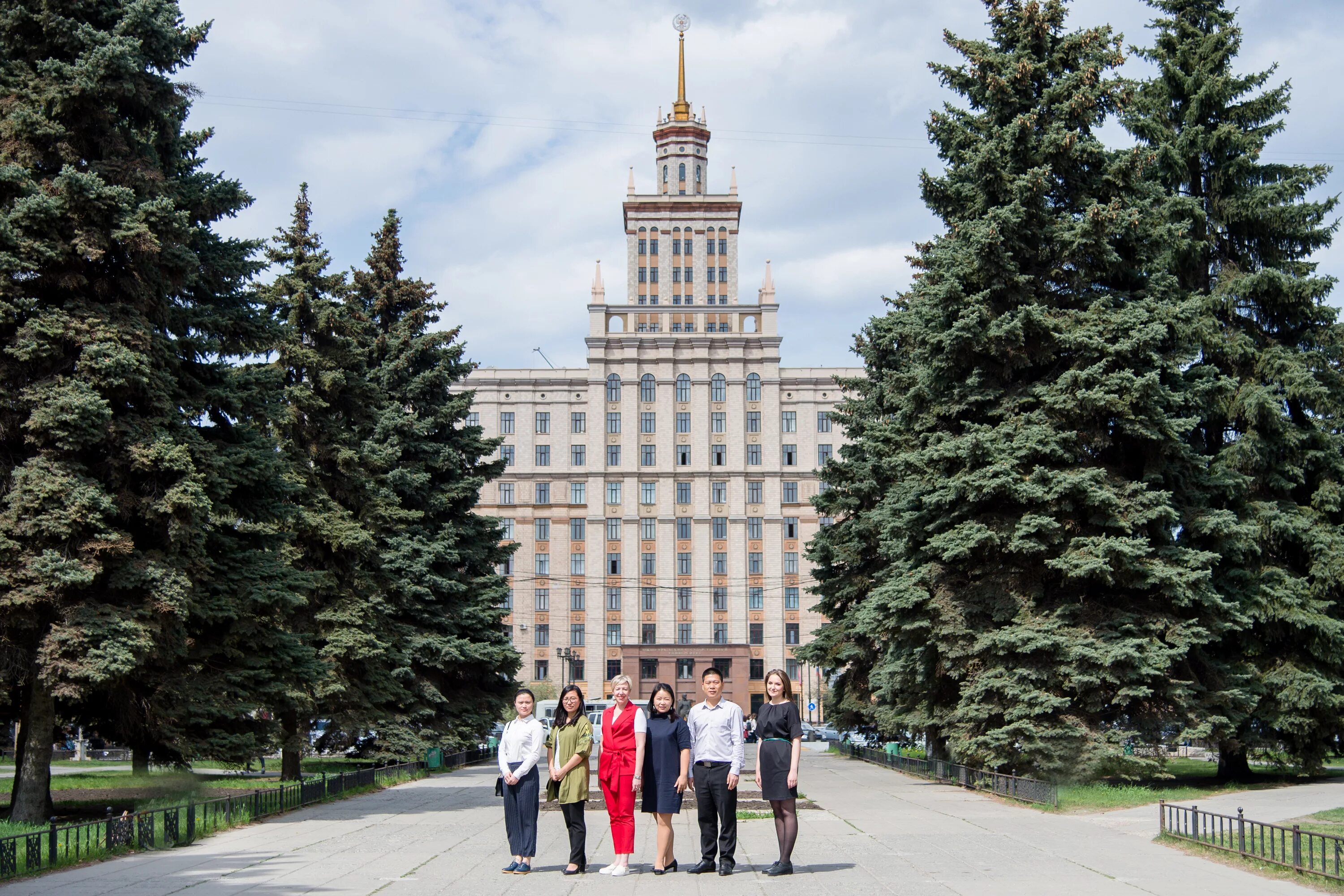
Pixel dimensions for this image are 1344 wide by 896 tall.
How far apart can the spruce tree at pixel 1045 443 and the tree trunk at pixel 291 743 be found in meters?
10.8

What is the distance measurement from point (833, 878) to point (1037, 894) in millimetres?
1777

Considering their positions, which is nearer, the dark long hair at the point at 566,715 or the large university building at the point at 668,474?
the dark long hair at the point at 566,715

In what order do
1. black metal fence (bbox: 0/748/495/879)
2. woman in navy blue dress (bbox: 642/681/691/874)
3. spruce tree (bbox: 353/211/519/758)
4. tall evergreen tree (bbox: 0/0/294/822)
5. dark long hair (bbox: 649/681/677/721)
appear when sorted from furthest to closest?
spruce tree (bbox: 353/211/519/758) < tall evergreen tree (bbox: 0/0/294/822) < black metal fence (bbox: 0/748/495/879) < dark long hair (bbox: 649/681/677/721) < woman in navy blue dress (bbox: 642/681/691/874)

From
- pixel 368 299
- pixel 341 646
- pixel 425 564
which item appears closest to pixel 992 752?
pixel 341 646

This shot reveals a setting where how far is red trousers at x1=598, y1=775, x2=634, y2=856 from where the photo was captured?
35.4 ft

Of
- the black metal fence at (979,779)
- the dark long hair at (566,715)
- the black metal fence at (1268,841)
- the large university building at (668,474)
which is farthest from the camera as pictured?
the large university building at (668,474)

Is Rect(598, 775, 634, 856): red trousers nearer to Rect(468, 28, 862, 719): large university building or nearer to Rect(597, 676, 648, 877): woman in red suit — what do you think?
Rect(597, 676, 648, 877): woman in red suit

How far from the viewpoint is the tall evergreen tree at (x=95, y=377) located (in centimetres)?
1480

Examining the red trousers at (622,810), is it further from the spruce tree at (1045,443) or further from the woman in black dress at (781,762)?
the spruce tree at (1045,443)

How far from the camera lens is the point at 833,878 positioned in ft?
34.5

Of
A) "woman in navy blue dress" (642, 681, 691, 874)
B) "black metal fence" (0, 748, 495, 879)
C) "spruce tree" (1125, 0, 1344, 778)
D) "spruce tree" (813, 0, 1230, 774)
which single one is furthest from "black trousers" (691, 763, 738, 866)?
"spruce tree" (1125, 0, 1344, 778)

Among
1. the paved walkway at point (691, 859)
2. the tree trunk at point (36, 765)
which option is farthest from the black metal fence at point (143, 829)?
the tree trunk at point (36, 765)

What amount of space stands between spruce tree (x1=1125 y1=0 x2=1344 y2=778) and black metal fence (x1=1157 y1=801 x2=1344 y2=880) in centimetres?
677

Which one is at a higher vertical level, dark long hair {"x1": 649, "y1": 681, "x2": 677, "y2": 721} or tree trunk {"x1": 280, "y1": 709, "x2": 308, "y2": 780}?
dark long hair {"x1": 649, "y1": 681, "x2": 677, "y2": 721}
